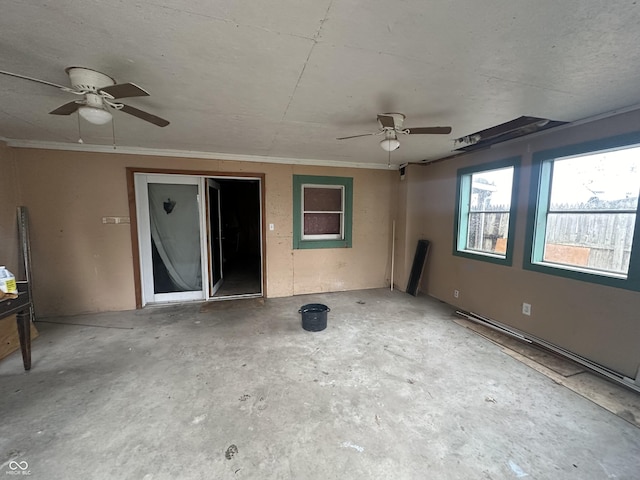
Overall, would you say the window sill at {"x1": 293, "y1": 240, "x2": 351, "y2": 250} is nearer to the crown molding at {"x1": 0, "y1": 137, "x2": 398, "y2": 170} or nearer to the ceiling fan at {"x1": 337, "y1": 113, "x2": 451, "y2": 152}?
the crown molding at {"x1": 0, "y1": 137, "x2": 398, "y2": 170}

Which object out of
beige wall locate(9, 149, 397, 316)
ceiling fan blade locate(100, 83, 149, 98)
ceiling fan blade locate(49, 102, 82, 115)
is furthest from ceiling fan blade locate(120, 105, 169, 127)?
beige wall locate(9, 149, 397, 316)

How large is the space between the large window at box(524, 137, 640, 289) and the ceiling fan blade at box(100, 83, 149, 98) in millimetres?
3901

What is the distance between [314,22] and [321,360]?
8.91ft

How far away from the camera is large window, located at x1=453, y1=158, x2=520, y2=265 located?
339 centimetres

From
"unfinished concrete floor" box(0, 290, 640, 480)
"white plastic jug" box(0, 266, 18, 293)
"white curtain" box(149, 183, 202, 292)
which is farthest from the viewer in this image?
"white curtain" box(149, 183, 202, 292)

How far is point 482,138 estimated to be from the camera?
3.35 meters

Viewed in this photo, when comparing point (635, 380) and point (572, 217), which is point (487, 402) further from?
point (572, 217)

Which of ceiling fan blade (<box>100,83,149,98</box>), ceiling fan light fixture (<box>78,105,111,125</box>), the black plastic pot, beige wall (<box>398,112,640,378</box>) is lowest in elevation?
the black plastic pot

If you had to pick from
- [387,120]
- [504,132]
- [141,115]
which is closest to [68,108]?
[141,115]

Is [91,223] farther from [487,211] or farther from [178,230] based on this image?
[487,211]

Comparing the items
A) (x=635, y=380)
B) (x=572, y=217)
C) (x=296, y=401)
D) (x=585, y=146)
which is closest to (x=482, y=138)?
(x=585, y=146)

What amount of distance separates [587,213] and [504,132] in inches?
48.5

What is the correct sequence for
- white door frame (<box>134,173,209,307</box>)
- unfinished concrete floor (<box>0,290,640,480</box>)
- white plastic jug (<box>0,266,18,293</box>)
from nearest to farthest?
unfinished concrete floor (<box>0,290,640,480</box>) < white plastic jug (<box>0,266,18,293</box>) < white door frame (<box>134,173,209,307</box>)

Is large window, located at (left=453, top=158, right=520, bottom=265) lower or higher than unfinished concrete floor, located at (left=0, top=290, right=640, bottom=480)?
higher
